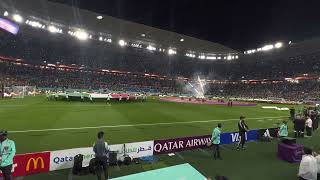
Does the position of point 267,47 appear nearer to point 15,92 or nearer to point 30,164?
point 15,92

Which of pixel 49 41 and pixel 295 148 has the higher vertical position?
pixel 49 41

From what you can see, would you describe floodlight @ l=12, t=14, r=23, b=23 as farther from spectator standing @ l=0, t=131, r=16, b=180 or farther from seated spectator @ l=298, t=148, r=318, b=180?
seated spectator @ l=298, t=148, r=318, b=180

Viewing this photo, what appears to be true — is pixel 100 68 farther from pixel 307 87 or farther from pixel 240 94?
pixel 307 87

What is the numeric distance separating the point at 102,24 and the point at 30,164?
2523 inches

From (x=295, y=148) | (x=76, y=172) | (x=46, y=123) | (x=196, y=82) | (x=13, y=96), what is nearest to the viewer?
(x=76, y=172)

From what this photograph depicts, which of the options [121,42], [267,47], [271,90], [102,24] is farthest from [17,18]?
[271,90]

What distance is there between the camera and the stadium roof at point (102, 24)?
5691cm

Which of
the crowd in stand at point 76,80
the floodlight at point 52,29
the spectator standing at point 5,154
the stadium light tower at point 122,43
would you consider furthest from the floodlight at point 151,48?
the spectator standing at point 5,154

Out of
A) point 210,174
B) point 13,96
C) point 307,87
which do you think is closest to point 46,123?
point 210,174

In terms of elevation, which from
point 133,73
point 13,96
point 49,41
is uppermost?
point 49,41

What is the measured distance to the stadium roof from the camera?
56.9 metres

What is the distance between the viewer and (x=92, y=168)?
11977mm

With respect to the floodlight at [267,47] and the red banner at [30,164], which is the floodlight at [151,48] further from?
the red banner at [30,164]

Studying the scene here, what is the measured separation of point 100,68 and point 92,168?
81.5m
